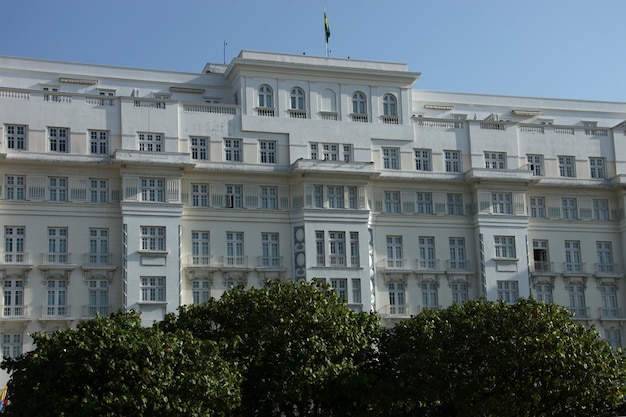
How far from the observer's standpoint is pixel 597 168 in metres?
70.4

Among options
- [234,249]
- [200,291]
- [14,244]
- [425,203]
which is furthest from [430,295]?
[14,244]

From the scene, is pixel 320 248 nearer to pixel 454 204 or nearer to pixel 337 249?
pixel 337 249

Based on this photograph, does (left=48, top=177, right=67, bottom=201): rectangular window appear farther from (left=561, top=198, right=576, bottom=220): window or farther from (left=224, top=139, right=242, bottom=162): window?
(left=561, top=198, right=576, bottom=220): window

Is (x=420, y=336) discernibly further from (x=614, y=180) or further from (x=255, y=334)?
(x=614, y=180)

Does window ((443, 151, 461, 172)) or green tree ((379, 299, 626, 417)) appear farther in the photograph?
window ((443, 151, 461, 172))

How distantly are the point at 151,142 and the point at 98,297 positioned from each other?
933cm

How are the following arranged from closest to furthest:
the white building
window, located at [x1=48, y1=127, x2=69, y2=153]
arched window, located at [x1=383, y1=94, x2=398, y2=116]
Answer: the white building < window, located at [x1=48, y1=127, x2=69, y2=153] < arched window, located at [x1=383, y1=94, x2=398, y2=116]

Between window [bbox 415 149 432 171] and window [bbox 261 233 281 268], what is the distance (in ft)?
33.3

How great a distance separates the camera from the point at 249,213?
207 feet

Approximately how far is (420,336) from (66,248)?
2322cm

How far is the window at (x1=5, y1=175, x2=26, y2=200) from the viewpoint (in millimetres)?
59500

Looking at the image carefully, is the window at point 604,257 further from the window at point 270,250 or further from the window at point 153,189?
the window at point 153,189

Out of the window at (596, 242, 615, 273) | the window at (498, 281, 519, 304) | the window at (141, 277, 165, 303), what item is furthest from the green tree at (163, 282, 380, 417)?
the window at (596, 242, 615, 273)

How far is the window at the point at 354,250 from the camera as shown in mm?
63062
